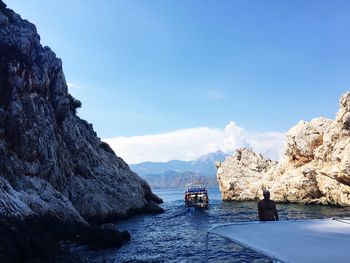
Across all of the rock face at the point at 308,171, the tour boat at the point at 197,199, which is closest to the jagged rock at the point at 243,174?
the rock face at the point at 308,171

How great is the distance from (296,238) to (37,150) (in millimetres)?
34174

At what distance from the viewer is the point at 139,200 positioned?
2717 inches

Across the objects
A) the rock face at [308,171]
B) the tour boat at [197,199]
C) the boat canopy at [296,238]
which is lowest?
the boat canopy at [296,238]

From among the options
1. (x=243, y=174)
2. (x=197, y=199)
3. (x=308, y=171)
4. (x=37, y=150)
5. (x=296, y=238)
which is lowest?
(x=296, y=238)

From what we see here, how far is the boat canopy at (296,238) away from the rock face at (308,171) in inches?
1822

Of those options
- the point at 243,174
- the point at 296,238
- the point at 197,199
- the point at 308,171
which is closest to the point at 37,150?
the point at 296,238

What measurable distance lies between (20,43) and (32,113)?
296 inches

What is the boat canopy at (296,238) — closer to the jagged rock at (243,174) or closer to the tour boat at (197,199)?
the tour boat at (197,199)

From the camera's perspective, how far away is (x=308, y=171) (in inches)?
2594

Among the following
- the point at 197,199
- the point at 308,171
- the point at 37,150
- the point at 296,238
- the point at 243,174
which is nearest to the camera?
the point at 296,238

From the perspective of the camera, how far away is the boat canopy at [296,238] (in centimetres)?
820

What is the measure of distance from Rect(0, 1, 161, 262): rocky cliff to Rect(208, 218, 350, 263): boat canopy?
1766 cm

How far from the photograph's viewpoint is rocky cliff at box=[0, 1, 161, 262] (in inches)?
1249

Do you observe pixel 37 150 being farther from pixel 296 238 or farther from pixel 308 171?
pixel 308 171
